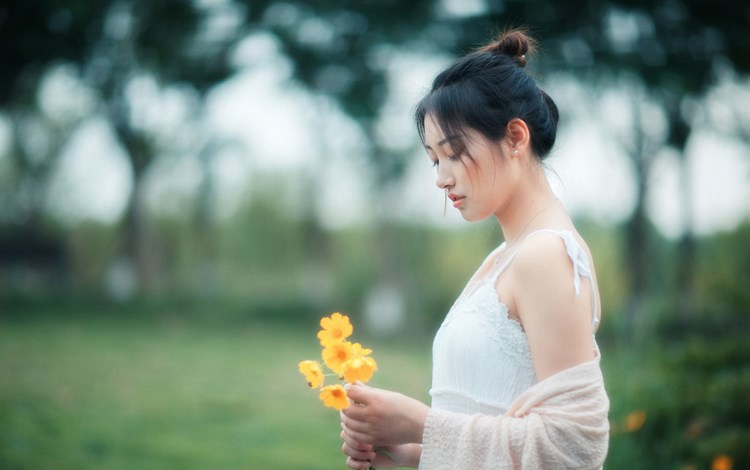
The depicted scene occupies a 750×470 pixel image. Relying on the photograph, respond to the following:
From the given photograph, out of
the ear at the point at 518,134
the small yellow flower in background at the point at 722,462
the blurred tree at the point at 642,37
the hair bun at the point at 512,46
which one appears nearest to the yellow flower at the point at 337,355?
the ear at the point at 518,134

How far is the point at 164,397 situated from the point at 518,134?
26.6ft

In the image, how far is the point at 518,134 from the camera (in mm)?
1604

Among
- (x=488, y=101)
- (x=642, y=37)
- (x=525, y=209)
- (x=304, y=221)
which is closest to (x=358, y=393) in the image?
(x=525, y=209)

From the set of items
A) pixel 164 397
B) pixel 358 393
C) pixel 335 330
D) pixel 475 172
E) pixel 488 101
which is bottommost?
pixel 358 393

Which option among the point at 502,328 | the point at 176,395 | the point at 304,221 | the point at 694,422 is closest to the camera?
the point at 502,328

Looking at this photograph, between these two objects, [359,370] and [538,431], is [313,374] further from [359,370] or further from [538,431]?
[538,431]

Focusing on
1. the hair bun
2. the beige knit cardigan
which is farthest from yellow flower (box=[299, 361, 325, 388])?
the hair bun

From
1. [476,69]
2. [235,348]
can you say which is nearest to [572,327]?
[476,69]

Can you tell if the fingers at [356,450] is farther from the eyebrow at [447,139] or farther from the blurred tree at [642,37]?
the blurred tree at [642,37]

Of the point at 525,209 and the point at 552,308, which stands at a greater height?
the point at 525,209

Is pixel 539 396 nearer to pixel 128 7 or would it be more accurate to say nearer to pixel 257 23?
pixel 257 23

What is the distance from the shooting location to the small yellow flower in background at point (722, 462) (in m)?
3.82

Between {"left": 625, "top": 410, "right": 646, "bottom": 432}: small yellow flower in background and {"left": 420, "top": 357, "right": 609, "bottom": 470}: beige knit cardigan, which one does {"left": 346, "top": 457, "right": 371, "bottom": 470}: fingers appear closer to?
{"left": 420, "top": 357, "right": 609, "bottom": 470}: beige knit cardigan

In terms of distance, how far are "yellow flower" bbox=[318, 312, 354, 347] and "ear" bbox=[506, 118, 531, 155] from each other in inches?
18.2
